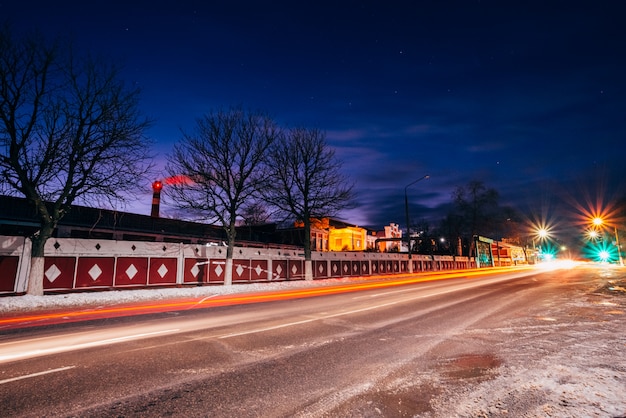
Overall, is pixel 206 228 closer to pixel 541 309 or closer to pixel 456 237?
pixel 541 309

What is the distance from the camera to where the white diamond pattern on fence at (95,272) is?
15031 mm

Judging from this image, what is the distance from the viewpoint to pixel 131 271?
16500 mm

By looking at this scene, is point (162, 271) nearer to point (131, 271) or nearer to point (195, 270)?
point (131, 271)

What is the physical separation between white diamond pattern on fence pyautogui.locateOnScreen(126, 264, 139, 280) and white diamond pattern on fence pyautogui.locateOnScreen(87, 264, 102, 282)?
4.19ft

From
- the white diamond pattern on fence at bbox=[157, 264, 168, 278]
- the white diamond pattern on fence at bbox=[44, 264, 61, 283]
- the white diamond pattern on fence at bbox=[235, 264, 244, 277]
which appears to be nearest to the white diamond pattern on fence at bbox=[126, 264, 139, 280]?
the white diamond pattern on fence at bbox=[157, 264, 168, 278]

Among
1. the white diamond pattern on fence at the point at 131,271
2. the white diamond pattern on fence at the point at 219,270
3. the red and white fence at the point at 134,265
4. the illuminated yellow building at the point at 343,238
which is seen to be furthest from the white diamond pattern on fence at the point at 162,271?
the illuminated yellow building at the point at 343,238

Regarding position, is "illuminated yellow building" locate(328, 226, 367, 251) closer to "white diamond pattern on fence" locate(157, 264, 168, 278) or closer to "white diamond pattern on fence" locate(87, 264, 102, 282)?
"white diamond pattern on fence" locate(157, 264, 168, 278)

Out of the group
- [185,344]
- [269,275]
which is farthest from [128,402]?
[269,275]

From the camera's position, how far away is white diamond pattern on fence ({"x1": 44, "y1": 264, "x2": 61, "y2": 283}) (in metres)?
13.8

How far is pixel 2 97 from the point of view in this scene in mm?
13094

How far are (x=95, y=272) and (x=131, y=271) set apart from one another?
1.65m

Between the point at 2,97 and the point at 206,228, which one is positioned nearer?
the point at 2,97

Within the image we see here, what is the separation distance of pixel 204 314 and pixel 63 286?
901 cm

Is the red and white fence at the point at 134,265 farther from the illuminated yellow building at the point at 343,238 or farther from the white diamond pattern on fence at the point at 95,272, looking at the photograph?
the illuminated yellow building at the point at 343,238
